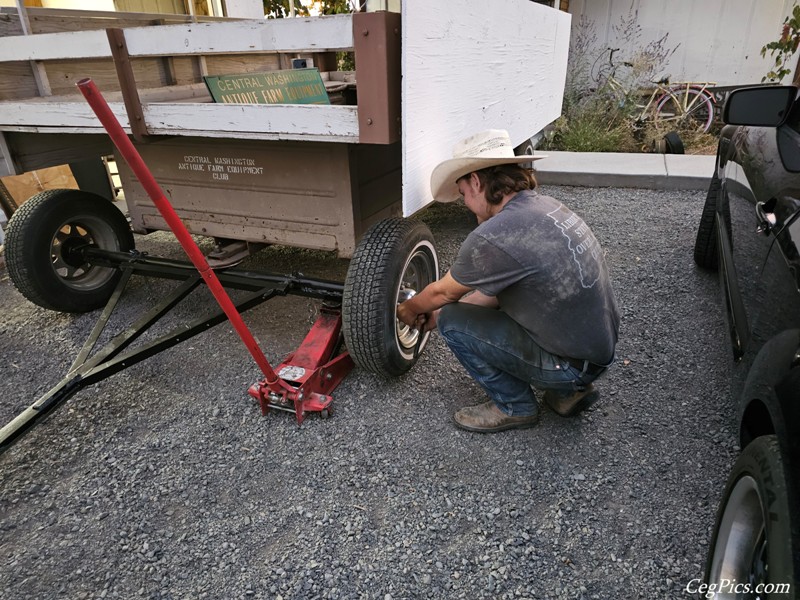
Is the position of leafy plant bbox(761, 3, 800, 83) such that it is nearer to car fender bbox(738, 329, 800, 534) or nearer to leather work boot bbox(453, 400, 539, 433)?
leather work boot bbox(453, 400, 539, 433)

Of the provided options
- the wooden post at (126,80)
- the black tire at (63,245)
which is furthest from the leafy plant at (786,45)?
the black tire at (63,245)

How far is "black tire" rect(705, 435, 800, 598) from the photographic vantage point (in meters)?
1.17

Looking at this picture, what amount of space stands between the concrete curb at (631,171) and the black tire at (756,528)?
5.23 metres

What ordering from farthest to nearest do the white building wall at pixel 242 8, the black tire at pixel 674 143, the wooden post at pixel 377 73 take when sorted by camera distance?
the black tire at pixel 674 143 → the white building wall at pixel 242 8 → the wooden post at pixel 377 73

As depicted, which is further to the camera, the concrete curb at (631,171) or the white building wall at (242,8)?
the concrete curb at (631,171)

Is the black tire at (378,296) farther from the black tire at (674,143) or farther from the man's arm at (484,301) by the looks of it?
the black tire at (674,143)

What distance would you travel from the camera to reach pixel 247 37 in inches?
87.9

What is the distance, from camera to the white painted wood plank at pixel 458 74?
2141 mm

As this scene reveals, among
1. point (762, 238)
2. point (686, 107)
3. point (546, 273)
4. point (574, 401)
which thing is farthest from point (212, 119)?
point (686, 107)

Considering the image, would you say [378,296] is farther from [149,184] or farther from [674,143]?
[674,143]

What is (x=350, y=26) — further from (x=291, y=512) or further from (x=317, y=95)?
(x=291, y=512)

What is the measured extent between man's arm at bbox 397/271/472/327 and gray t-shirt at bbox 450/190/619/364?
7cm

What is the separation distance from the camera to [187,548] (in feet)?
6.56

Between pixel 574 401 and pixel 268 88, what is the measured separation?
6.91ft
